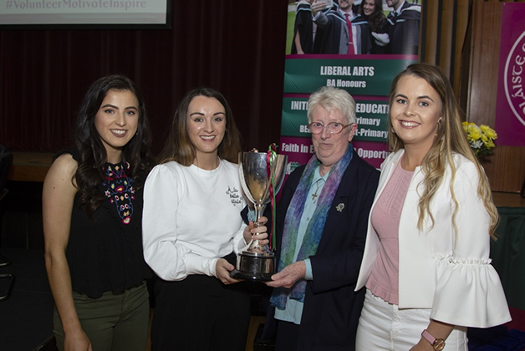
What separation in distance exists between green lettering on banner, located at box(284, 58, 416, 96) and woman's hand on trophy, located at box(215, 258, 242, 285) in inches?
99.8

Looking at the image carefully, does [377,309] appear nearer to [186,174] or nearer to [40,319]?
[186,174]

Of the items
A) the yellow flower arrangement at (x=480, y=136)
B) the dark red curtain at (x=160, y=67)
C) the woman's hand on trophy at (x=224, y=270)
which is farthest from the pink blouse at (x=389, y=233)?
the dark red curtain at (x=160, y=67)

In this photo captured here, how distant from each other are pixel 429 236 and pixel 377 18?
118 inches

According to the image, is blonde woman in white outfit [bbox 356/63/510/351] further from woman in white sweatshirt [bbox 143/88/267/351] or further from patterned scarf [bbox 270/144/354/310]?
woman in white sweatshirt [bbox 143/88/267/351]

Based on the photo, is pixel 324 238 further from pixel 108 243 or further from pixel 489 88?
pixel 489 88

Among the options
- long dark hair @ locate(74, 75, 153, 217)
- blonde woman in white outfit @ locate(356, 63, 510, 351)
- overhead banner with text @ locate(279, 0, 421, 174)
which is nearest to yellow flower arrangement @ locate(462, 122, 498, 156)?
overhead banner with text @ locate(279, 0, 421, 174)

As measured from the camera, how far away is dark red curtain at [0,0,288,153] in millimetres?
4844

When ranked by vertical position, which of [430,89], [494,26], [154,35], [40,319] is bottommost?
[40,319]

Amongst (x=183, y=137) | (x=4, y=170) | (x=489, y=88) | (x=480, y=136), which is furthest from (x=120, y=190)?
(x=489, y=88)

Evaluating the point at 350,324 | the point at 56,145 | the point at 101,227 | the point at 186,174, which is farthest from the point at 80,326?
the point at 56,145

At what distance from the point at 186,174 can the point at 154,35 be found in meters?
3.96

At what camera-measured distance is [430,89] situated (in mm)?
1284

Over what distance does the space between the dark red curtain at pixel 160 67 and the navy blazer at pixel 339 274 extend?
3.37 meters

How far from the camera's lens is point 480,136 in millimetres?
2754
